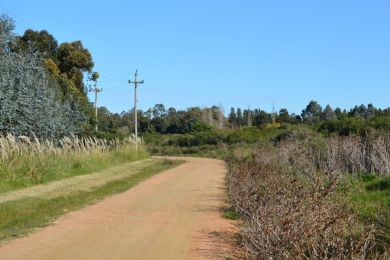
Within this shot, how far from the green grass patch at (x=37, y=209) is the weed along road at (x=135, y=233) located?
0.36 meters

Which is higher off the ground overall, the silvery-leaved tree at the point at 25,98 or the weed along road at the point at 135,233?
the silvery-leaved tree at the point at 25,98

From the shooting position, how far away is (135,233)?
10953 millimetres

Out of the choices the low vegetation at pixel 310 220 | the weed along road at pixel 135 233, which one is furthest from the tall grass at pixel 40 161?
the low vegetation at pixel 310 220

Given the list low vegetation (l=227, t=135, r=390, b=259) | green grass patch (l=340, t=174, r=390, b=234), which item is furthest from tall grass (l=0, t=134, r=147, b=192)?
green grass patch (l=340, t=174, r=390, b=234)

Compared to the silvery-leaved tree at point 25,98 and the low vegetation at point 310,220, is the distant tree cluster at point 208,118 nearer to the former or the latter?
the silvery-leaved tree at point 25,98

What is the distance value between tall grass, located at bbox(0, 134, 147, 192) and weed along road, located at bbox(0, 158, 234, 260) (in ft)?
15.6

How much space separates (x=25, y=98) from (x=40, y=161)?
21.7ft

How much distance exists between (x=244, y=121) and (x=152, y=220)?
404 ft

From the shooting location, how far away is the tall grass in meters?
20.3

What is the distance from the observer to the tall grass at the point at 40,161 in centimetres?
2031

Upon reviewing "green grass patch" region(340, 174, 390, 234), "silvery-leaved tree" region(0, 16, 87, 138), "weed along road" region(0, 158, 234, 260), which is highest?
"silvery-leaved tree" region(0, 16, 87, 138)

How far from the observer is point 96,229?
11422 mm

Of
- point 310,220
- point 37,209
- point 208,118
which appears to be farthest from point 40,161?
point 208,118

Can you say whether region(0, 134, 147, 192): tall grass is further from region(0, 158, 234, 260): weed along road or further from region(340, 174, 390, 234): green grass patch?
region(340, 174, 390, 234): green grass patch
